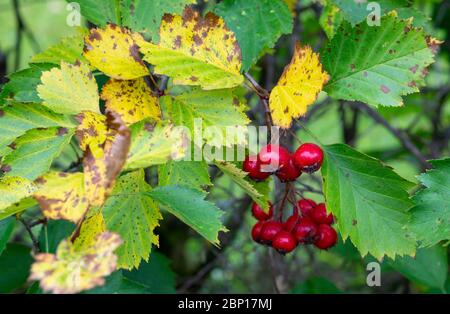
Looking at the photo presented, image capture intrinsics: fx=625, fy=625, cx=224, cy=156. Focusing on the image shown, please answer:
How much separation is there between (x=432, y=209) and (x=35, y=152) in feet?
2.04

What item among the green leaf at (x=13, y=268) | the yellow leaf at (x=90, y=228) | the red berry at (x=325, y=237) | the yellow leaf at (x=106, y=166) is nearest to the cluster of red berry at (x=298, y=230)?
the red berry at (x=325, y=237)

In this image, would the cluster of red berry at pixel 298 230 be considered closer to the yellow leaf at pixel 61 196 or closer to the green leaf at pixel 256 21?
the green leaf at pixel 256 21

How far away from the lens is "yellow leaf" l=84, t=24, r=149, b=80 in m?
0.97

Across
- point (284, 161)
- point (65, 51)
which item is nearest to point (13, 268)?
point (65, 51)

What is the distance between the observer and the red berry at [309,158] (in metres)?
0.97

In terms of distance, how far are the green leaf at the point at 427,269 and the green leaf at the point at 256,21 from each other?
0.68 meters

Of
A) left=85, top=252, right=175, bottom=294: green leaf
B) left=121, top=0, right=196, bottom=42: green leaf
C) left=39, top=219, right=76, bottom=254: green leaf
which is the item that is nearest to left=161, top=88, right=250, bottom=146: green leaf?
left=121, top=0, right=196, bottom=42: green leaf

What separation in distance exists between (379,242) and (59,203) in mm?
518

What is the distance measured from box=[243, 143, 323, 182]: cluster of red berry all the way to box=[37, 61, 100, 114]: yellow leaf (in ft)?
0.87

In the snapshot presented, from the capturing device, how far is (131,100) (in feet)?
3.19

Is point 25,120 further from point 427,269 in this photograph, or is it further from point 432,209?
point 427,269

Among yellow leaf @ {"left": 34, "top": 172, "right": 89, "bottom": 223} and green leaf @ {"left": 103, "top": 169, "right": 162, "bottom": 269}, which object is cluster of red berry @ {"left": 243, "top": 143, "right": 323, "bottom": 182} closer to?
green leaf @ {"left": 103, "top": 169, "right": 162, "bottom": 269}

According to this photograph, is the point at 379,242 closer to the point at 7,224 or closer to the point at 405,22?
the point at 405,22

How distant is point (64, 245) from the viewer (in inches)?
28.2
